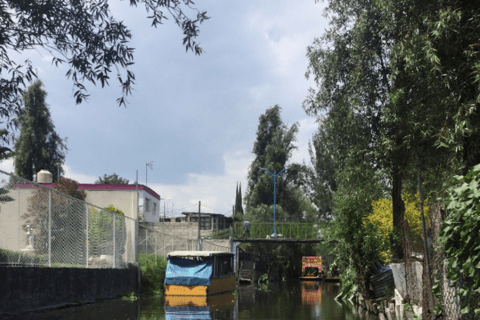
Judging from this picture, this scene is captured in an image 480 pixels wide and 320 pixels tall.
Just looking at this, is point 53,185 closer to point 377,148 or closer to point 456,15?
point 377,148

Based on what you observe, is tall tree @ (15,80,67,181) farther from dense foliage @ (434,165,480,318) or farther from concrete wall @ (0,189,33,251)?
dense foliage @ (434,165,480,318)

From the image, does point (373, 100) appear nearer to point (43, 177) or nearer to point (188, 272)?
point (188, 272)

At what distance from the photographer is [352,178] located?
21609mm

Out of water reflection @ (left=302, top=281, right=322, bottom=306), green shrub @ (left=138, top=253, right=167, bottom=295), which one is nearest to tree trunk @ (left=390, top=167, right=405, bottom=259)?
water reflection @ (left=302, top=281, right=322, bottom=306)

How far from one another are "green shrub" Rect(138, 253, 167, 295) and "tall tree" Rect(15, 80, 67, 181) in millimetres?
38853

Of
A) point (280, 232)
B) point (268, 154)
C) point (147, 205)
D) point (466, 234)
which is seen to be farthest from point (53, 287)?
point (268, 154)

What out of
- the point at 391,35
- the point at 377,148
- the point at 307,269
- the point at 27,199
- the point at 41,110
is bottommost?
the point at 307,269

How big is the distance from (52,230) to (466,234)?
13.9 metres

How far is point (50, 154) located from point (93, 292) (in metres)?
51.5

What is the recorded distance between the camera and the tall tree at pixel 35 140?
2667 inches

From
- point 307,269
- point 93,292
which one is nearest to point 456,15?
point 93,292

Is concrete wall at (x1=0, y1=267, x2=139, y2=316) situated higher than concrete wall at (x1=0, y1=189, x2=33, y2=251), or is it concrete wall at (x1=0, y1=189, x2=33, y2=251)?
concrete wall at (x1=0, y1=189, x2=33, y2=251)

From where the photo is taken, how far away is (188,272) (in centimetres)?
2881

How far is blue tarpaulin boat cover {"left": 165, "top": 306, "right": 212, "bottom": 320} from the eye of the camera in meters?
17.1
